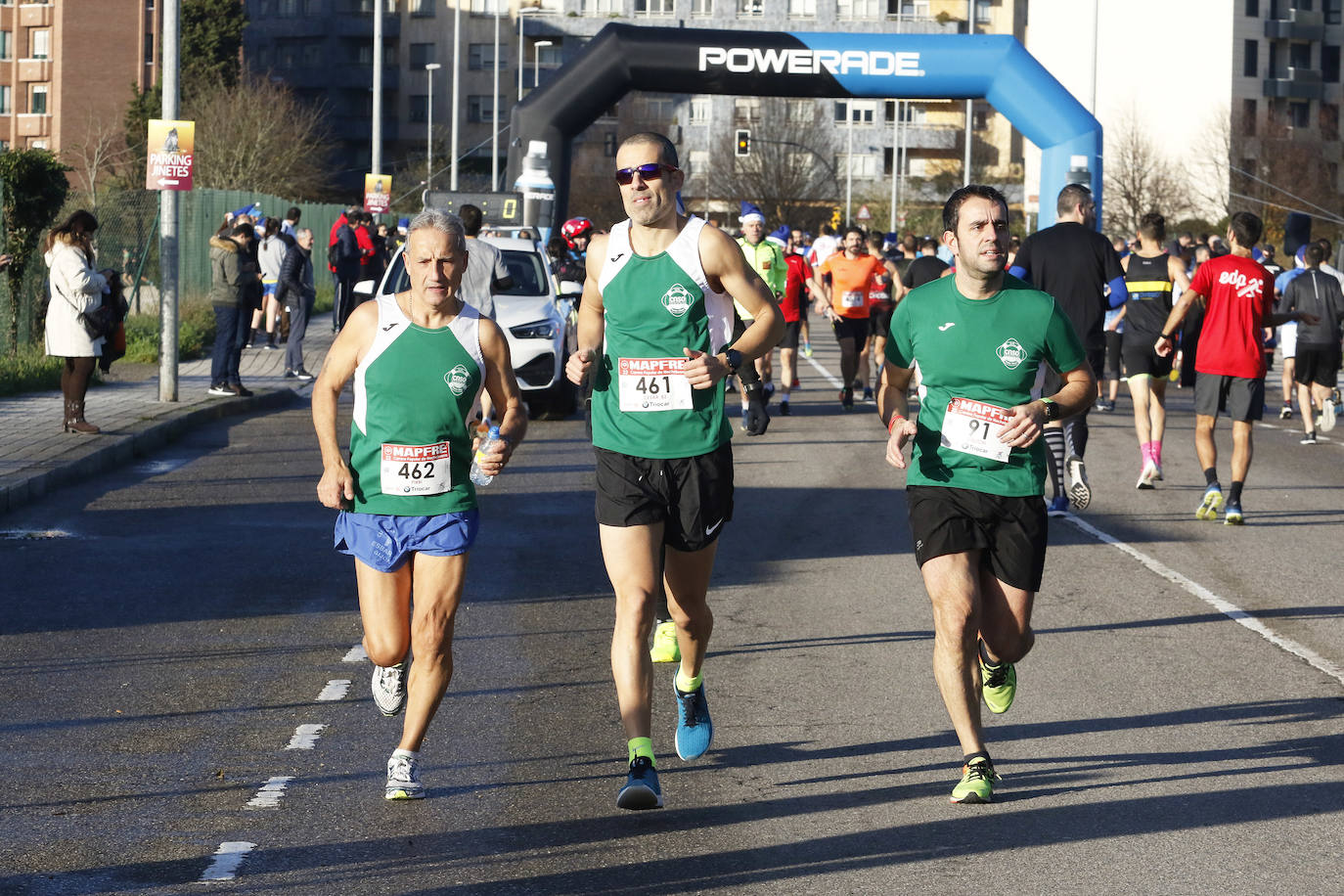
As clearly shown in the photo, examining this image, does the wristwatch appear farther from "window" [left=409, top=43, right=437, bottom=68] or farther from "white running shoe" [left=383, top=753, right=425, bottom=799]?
"window" [left=409, top=43, right=437, bottom=68]

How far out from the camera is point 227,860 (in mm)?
5254

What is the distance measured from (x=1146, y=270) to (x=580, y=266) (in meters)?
8.41

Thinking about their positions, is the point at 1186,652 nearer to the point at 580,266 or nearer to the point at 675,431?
the point at 675,431

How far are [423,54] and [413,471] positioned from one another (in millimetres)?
102219

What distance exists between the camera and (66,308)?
1555 centimetres

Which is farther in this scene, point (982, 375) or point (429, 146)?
point (429, 146)

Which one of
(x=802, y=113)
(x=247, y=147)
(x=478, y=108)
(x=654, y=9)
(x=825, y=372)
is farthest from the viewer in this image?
(x=478, y=108)

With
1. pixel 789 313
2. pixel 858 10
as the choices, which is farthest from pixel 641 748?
pixel 858 10

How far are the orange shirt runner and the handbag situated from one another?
25.7 ft

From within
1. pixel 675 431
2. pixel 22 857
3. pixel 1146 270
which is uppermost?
pixel 1146 270

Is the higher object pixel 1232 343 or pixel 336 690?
pixel 1232 343

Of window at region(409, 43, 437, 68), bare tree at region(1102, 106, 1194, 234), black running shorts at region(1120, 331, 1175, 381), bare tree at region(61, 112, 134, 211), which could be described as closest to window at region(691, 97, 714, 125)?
window at region(409, 43, 437, 68)

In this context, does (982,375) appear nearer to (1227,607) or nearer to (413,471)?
(413,471)

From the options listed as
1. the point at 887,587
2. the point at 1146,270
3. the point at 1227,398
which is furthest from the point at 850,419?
the point at 887,587
